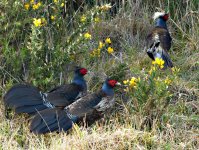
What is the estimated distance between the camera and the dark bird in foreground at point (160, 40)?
6379mm

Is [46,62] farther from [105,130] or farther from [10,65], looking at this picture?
[105,130]

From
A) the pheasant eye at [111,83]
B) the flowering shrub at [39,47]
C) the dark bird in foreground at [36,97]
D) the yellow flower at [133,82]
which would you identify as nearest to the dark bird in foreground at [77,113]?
the pheasant eye at [111,83]

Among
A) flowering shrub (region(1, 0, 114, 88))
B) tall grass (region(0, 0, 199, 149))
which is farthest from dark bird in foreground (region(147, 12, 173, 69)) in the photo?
flowering shrub (region(1, 0, 114, 88))

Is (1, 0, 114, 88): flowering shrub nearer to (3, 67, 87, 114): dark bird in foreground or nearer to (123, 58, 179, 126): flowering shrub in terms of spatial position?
(3, 67, 87, 114): dark bird in foreground

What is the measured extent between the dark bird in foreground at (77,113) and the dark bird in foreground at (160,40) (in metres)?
1.10

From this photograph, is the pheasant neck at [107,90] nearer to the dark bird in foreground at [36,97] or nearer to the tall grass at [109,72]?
the tall grass at [109,72]

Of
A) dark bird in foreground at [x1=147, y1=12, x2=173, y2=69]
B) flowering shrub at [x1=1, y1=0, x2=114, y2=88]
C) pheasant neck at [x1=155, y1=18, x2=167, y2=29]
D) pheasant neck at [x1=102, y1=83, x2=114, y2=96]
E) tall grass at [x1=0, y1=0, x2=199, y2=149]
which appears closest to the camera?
tall grass at [x1=0, y1=0, x2=199, y2=149]

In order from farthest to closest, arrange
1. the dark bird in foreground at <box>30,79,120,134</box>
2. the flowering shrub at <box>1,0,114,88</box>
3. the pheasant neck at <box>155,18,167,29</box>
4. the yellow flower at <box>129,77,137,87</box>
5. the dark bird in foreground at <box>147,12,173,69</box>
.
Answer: the pheasant neck at <box>155,18,167,29</box>
the dark bird in foreground at <box>147,12,173,69</box>
the flowering shrub at <box>1,0,114,88</box>
the yellow flower at <box>129,77,137,87</box>
the dark bird in foreground at <box>30,79,120,134</box>

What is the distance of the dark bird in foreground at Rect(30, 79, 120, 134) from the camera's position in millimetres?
5031

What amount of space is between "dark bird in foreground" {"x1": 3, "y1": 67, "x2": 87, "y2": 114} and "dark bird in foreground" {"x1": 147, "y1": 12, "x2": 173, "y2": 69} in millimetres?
1284

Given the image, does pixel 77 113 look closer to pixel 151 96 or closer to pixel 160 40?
pixel 151 96

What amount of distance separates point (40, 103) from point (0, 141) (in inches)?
26.5

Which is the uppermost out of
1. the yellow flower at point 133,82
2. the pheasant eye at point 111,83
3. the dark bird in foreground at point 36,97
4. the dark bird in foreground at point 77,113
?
the yellow flower at point 133,82

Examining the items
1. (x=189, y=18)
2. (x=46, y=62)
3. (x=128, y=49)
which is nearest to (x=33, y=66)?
(x=46, y=62)
